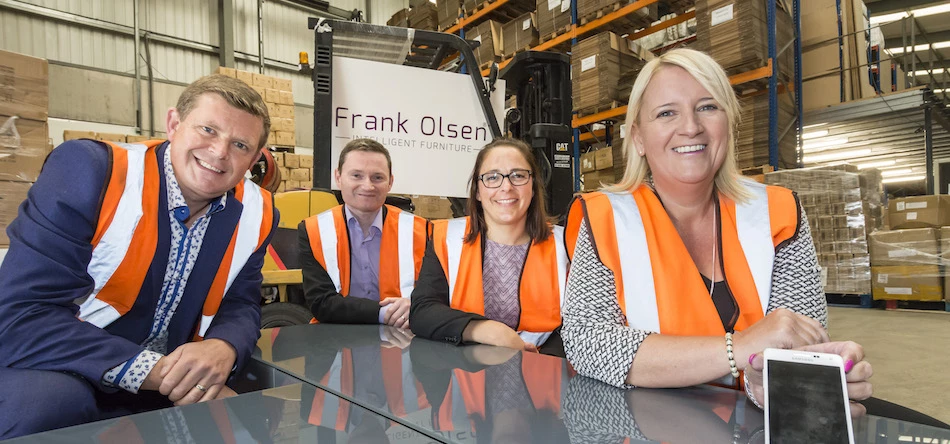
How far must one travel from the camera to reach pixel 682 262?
1.38m

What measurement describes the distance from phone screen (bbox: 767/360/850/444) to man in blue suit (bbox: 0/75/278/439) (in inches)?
55.1

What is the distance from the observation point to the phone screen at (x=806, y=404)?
85 cm

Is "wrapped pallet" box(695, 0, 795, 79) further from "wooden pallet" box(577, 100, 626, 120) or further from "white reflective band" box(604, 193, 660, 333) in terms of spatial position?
"white reflective band" box(604, 193, 660, 333)

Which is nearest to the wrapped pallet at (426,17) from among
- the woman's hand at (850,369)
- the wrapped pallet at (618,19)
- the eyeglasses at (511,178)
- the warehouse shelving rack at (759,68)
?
the warehouse shelving rack at (759,68)

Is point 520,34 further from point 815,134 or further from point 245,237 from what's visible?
point 245,237

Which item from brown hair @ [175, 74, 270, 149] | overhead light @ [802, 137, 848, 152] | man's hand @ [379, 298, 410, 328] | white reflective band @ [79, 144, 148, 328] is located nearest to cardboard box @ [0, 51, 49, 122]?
brown hair @ [175, 74, 270, 149]

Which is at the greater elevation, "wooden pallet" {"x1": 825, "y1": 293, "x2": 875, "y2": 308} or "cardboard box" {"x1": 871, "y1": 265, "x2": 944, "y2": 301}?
"cardboard box" {"x1": 871, "y1": 265, "x2": 944, "y2": 301}

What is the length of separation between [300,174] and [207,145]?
8.89 m

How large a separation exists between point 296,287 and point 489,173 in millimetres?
2074

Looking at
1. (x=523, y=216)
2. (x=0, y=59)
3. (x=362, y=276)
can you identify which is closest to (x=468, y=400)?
(x=523, y=216)

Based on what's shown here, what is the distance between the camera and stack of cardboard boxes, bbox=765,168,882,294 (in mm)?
6148

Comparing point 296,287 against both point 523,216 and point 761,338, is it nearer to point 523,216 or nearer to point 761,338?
point 523,216

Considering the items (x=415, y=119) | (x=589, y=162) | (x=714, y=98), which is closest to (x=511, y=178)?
(x=714, y=98)

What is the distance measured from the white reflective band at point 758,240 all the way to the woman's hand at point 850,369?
13.0 inches
